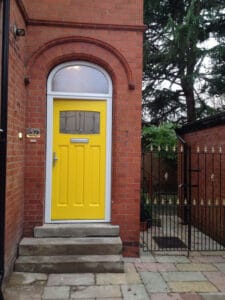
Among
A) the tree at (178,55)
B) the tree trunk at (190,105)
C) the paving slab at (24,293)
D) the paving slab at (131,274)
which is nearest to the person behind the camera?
the paving slab at (24,293)

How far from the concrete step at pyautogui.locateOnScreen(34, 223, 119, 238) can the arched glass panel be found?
6.72 feet

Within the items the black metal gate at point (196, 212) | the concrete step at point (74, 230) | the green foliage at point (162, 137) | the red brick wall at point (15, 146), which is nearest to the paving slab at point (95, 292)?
the red brick wall at point (15, 146)

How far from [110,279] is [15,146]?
6.80 feet

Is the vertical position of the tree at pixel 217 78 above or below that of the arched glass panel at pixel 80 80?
above

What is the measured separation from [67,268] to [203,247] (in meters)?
2.53

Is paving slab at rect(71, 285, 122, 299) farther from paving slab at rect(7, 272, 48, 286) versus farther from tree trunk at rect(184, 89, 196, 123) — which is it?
tree trunk at rect(184, 89, 196, 123)

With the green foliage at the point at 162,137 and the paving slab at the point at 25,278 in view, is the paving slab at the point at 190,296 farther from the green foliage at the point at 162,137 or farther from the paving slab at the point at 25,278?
the green foliage at the point at 162,137

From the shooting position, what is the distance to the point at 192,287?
3910 millimetres

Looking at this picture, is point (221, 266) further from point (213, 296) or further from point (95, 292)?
point (95, 292)

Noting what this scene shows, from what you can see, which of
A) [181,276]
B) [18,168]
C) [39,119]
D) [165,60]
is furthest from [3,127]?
[165,60]

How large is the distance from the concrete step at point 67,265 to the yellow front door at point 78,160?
80 centimetres

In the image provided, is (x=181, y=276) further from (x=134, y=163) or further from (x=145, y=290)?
(x=134, y=163)

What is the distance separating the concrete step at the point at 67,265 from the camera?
169 inches

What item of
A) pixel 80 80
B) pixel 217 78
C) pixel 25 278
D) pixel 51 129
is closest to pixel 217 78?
pixel 217 78
